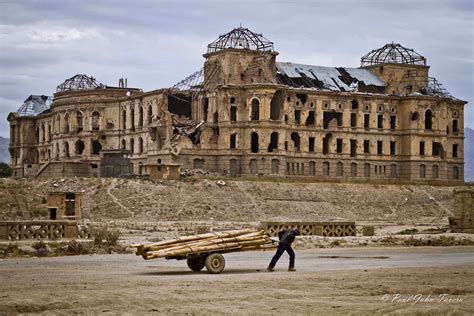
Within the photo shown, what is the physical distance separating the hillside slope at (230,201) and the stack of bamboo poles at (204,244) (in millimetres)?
42960

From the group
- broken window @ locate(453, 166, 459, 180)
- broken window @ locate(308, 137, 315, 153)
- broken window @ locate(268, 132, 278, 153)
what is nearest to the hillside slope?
broken window @ locate(268, 132, 278, 153)

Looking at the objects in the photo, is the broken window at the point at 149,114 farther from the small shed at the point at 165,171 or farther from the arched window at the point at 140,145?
the small shed at the point at 165,171

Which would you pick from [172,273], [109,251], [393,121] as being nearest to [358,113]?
[393,121]

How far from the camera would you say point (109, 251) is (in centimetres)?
4550

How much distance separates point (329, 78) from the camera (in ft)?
389

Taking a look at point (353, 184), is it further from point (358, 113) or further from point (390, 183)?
point (358, 113)

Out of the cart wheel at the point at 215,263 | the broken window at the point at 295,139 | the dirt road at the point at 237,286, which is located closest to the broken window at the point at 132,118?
the broken window at the point at 295,139

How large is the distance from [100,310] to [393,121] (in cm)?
9440

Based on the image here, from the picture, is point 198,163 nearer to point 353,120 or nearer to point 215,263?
point 353,120

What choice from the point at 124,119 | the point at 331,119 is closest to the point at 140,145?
the point at 124,119

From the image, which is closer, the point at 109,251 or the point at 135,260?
the point at 135,260

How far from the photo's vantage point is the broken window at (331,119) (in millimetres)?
114188

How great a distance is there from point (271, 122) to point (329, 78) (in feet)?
43.5

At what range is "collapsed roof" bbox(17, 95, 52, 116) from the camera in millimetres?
142625
